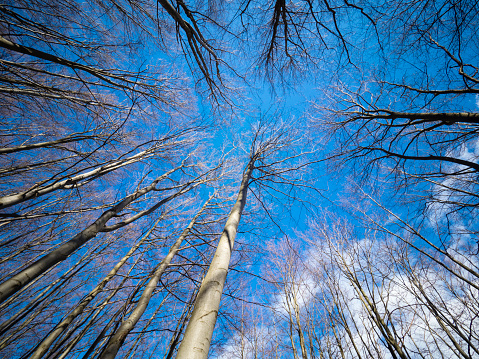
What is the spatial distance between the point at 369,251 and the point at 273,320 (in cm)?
373

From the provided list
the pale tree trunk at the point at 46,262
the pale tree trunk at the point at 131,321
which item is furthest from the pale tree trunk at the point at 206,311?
the pale tree trunk at the point at 131,321

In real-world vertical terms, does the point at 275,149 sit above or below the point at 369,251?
above

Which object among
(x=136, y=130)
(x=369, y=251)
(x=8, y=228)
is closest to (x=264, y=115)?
(x=136, y=130)

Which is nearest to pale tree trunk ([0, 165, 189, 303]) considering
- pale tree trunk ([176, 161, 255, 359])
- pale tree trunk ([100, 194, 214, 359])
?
pale tree trunk ([100, 194, 214, 359])

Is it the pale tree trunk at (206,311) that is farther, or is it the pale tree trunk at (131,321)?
the pale tree trunk at (131,321)

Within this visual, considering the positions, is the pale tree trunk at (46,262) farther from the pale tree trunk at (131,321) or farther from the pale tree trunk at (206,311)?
the pale tree trunk at (206,311)

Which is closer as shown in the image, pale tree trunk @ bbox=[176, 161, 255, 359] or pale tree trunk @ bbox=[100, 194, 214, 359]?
pale tree trunk @ bbox=[176, 161, 255, 359]

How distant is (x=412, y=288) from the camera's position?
4203 millimetres

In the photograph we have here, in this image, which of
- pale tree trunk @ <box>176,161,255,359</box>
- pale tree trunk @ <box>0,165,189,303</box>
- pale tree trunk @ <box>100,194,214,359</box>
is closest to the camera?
pale tree trunk @ <box>176,161,255,359</box>

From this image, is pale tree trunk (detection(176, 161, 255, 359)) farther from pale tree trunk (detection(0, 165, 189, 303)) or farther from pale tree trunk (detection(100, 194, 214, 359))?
pale tree trunk (detection(100, 194, 214, 359))

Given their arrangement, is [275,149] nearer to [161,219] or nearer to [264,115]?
[264,115]

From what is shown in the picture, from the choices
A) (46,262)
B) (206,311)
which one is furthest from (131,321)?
(206,311)

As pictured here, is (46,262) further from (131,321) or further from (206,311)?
(206,311)

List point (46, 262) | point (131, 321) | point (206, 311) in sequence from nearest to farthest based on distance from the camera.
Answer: point (206, 311) < point (46, 262) < point (131, 321)
